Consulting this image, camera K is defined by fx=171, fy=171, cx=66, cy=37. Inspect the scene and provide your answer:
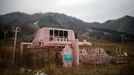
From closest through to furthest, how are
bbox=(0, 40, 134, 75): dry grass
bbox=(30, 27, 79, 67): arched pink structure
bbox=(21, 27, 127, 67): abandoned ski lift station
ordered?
bbox=(0, 40, 134, 75): dry grass, bbox=(21, 27, 127, 67): abandoned ski lift station, bbox=(30, 27, 79, 67): arched pink structure

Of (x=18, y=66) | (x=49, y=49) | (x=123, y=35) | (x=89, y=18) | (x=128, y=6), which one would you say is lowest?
(x=18, y=66)

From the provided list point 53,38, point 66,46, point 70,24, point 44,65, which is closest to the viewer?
point 44,65

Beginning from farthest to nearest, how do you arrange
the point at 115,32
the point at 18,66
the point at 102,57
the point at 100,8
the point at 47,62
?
the point at 115,32 → the point at 102,57 → the point at 100,8 → the point at 47,62 → the point at 18,66

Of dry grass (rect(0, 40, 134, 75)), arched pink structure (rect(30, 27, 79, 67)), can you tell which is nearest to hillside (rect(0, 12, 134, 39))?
arched pink structure (rect(30, 27, 79, 67))

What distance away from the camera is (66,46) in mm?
4844

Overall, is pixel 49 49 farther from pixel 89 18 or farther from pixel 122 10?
pixel 122 10

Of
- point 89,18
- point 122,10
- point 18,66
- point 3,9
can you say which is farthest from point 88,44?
point 3,9

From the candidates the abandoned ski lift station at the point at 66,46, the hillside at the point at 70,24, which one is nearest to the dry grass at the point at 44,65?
the abandoned ski lift station at the point at 66,46

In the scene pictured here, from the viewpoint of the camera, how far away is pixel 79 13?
495 cm

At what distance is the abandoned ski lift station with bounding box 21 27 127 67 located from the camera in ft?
15.9

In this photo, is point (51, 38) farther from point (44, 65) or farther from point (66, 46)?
point (44, 65)

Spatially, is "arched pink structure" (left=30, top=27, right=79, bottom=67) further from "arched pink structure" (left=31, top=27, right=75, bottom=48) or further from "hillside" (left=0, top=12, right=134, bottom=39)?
"hillside" (left=0, top=12, right=134, bottom=39)

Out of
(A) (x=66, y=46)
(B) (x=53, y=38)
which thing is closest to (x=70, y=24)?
(B) (x=53, y=38)

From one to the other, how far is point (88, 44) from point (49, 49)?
1394 millimetres
